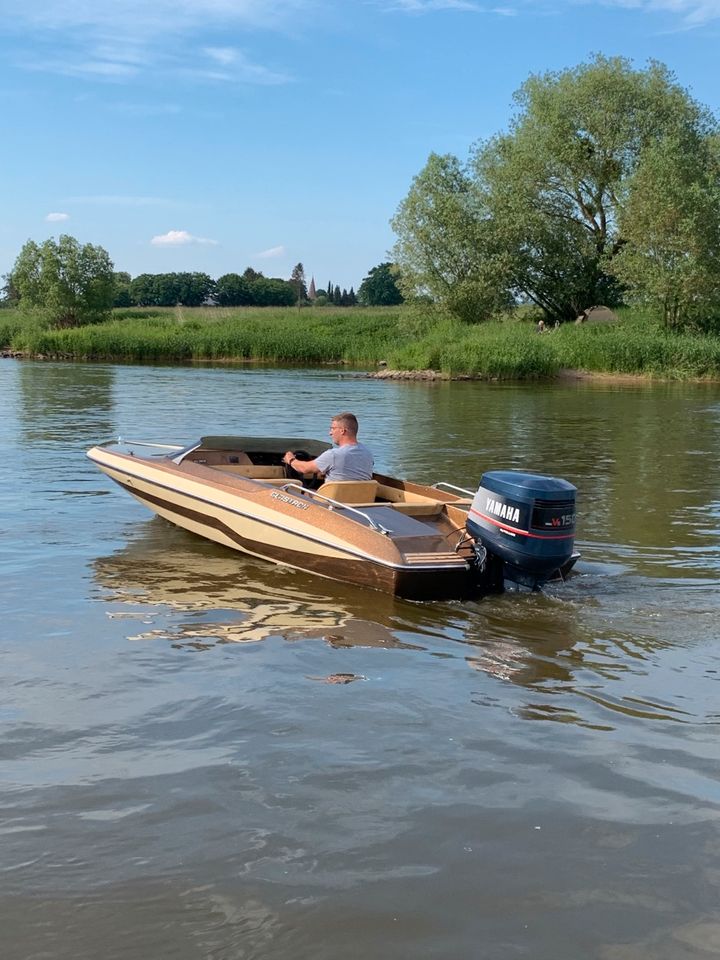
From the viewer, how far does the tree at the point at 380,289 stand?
142625 mm

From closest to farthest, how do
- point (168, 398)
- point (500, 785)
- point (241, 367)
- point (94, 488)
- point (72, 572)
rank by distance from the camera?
point (500, 785) → point (72, 572) → point (94, 488) → point (168, 398) → point (241, 367)

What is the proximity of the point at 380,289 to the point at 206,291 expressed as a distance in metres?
27.4

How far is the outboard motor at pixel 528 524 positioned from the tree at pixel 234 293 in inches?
5650

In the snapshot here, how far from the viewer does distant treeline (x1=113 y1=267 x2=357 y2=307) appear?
147875 mm

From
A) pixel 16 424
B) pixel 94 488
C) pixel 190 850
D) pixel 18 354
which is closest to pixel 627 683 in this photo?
pixel 190 850

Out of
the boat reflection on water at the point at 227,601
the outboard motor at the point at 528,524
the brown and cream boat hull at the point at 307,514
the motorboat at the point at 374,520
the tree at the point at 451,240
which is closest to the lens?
the boat reflection on water at the point at 227,601

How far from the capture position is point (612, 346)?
38.7 metres

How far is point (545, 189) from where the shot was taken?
5009cm

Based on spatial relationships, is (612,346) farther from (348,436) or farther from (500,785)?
(500,785)

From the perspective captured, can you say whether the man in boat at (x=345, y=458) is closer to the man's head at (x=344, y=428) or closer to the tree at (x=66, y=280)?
the man's head at (x=344, y=428)

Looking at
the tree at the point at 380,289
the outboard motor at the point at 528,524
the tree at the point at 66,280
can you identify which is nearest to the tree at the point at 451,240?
the tree at the point at 66,280

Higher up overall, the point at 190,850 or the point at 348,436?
the point at 348,436

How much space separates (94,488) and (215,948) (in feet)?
34.0

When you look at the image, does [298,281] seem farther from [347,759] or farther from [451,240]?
[347,759]
